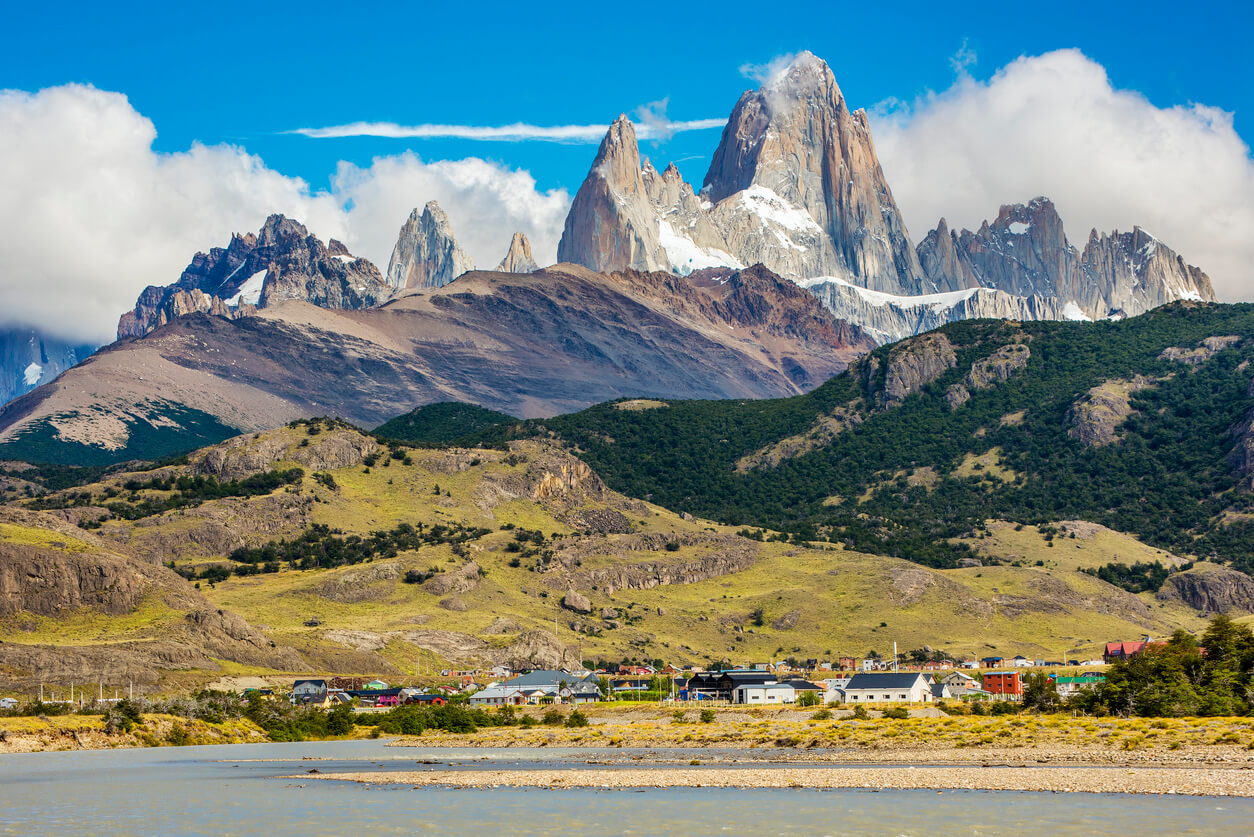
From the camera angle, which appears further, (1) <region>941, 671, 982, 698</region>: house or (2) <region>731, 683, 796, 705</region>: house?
(1) <region>941, 671, 982, 698</region>: house

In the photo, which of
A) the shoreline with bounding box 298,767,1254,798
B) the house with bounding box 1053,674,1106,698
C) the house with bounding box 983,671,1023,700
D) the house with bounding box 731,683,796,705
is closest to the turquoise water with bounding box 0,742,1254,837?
the shoreline with bounding box 298,767,1254,798

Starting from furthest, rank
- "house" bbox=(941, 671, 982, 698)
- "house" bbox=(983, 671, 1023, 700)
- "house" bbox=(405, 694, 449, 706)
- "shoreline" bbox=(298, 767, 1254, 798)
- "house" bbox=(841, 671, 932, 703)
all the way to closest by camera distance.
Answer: "house" bbox=(983, 671, 1023, 700) < "house" bbox=(405, 694, 449, 706) < "house" bbox=(941, 671, 982, 698) < "house" bbox=(841, 671, 932, 703) < "shoreline" bbox=(298, 767, 1254, 798)

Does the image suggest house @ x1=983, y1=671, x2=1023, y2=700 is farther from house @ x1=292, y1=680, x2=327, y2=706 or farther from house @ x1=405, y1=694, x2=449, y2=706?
house @ x1=292, y1=680, x2=327, y2=706

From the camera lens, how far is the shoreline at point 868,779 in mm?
70812

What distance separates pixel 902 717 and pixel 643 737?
22494 mm

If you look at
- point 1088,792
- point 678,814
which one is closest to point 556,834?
point 678,814

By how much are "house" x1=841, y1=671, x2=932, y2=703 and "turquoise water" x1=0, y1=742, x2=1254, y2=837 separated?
64935mm

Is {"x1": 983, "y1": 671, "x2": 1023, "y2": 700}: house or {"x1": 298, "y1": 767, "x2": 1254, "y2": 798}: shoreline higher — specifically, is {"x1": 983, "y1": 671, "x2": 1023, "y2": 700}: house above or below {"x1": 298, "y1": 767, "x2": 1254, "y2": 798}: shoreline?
above

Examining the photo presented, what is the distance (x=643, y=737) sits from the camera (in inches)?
4675

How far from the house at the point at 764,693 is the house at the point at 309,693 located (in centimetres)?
5114

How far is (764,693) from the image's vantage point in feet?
500

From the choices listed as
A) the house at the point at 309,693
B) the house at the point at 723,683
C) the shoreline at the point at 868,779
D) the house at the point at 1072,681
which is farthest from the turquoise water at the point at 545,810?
the house at the point at 723,683

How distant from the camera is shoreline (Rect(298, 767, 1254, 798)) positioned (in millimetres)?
70812

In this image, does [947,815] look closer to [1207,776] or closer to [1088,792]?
[1088,792]
